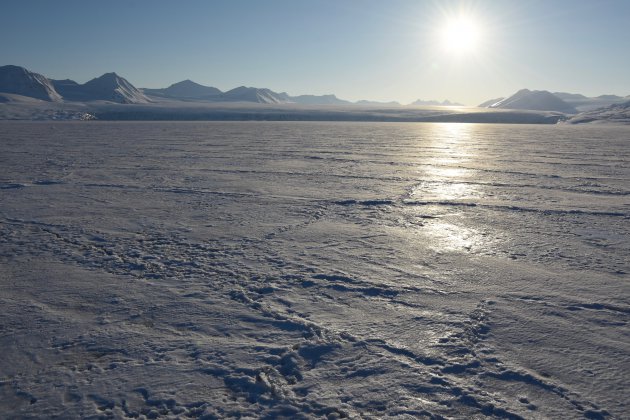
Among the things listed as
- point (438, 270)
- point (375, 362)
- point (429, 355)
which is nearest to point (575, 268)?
point (438, 270)

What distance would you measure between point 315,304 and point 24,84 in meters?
77.5

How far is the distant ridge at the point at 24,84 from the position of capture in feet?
212

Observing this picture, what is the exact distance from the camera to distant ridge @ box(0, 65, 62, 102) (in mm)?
64625

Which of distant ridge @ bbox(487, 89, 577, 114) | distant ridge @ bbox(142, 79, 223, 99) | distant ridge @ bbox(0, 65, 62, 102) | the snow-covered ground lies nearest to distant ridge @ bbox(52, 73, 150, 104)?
distant ridge @ bbox(0, 65, 62, 102)

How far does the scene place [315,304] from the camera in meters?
3.44

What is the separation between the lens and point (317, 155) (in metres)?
12.6

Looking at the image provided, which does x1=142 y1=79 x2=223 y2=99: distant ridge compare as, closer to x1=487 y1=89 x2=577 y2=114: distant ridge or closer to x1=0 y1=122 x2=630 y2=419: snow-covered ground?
x1=487 y1=89 x2=577 y2=114: distant ridge

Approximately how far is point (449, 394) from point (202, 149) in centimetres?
1296

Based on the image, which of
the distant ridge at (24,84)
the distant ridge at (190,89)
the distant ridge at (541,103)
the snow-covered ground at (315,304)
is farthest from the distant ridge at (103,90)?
the distant ridge at (541,103)

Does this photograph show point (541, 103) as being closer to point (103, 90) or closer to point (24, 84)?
point (103, 90)

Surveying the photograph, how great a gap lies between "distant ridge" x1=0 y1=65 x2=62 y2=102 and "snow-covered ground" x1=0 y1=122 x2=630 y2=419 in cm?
6900

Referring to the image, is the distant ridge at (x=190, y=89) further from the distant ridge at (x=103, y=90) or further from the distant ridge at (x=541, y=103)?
the distant ridge at (x=541, y=103)

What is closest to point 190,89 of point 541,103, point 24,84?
point 24,84

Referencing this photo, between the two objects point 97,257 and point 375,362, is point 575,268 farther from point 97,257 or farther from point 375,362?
point 97,257
